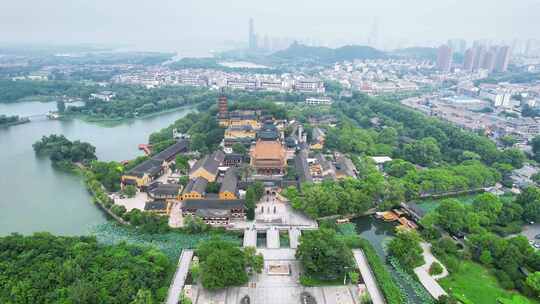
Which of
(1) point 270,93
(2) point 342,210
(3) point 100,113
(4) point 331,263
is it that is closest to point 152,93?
(3) point 100,113

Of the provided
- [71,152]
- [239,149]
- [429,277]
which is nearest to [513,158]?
[429,277]

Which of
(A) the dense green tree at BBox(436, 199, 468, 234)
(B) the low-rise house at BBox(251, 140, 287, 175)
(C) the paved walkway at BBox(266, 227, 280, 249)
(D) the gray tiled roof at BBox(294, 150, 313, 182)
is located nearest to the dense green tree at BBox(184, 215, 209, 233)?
(C) the paved walkway at BBox(266, 227, 280, 249)

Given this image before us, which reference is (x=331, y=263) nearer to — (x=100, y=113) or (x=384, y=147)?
(x=384, y=147)

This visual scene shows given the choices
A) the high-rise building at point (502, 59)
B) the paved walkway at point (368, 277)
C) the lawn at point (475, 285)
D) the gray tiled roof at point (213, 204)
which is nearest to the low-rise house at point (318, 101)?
the gray tiled roof at point (213, 204)

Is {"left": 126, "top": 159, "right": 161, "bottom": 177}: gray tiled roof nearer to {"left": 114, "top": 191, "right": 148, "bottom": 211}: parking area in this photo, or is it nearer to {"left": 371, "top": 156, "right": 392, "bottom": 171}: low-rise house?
{"left": 114, "top": 191, "right": 148, "bottom": 211}: parking area

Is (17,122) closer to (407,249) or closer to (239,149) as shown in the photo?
(239,149)
